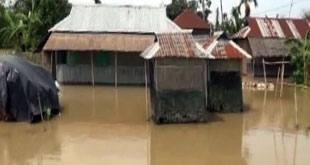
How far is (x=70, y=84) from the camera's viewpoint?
23.8 metres

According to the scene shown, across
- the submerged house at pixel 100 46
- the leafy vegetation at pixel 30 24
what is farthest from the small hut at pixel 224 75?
the leafy vegetation at pixel 30 24

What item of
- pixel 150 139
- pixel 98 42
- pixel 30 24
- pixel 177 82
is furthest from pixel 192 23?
pixel 150 139

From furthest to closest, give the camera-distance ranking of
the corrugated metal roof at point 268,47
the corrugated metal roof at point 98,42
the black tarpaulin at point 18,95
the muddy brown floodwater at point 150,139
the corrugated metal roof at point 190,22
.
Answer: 1. the corrugated metal roof at point 190,22
2. the corrugated metal roof at point 268,47
3. the corrugated metal roof at point 98,42
4. the black tarpaulin at point 18,95
5. the muddy brown floodwater at point 150,139

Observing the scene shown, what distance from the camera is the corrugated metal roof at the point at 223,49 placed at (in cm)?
1573

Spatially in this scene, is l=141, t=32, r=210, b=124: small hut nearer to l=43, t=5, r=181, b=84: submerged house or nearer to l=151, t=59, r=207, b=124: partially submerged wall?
l=151, t=59, r=207, b=124: partially submerged wall

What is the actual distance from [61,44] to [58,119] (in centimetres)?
850

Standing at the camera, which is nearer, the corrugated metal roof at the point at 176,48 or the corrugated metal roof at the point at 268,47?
the corrugated metal roof at the point at 176,48

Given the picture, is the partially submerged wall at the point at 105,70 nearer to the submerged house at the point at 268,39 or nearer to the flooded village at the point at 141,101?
the flooded village at the point at 141,101

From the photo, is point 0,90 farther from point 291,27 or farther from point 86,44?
point 291,27

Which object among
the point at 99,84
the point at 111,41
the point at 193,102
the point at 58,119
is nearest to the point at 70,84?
the point at 99,84

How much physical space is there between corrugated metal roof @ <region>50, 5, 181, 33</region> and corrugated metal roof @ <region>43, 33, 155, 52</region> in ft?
1.08

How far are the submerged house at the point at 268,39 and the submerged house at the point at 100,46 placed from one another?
22.1ft

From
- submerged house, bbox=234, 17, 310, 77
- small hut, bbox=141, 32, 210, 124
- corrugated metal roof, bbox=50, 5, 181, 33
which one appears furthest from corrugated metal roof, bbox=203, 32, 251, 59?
submerged house, bbox=234, 17, 310, 77

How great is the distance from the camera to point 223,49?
1595 centimetres
